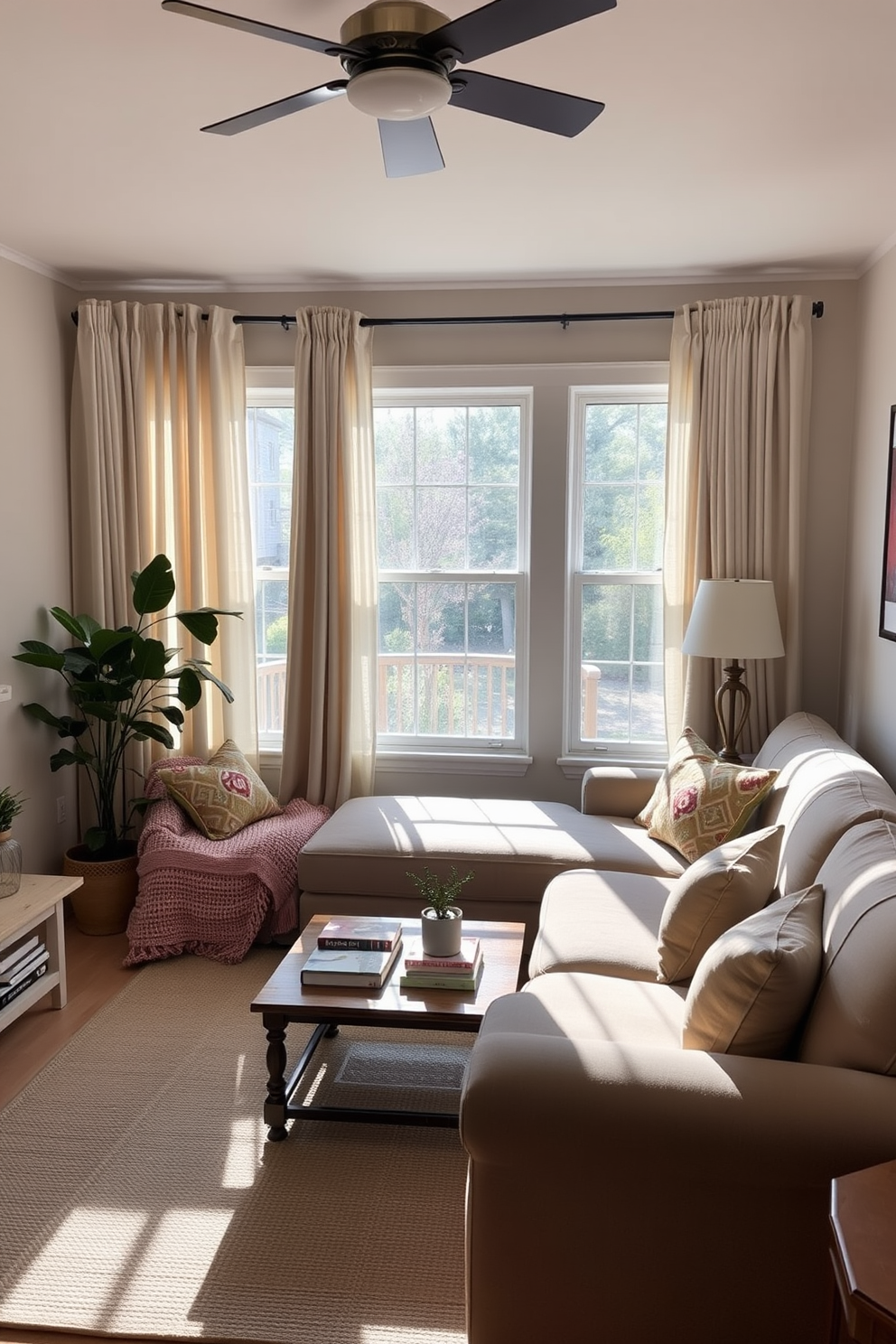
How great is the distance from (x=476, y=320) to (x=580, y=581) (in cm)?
124

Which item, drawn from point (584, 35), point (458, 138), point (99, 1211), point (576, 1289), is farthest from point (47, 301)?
point (576, 1289)

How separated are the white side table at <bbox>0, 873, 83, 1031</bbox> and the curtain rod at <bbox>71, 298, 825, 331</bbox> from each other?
2505mm

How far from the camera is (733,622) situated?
3.88m

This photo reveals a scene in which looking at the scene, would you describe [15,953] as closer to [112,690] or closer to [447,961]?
[112,690]

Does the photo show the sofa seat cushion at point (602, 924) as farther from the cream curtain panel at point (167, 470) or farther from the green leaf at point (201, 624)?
the cream curtain panel at point (167, 470)

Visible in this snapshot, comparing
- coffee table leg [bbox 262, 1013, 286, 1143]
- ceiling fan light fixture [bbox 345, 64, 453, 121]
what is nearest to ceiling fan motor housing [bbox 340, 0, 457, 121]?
ceiling fan light fixture [bbox 345, 64, 453, 121]

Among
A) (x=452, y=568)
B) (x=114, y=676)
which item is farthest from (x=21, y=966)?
(x=452, y=568)

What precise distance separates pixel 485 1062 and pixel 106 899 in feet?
9.06

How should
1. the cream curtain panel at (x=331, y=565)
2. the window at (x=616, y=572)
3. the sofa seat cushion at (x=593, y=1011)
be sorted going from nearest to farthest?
the sofa seat cushion at (x=593, y=1011), the cream curtain panel at (x=331, y=565), the window at (x=616, y=572)

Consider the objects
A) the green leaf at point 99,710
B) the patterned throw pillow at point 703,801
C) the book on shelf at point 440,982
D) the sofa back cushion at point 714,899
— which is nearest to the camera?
the sofa back cushion at point 714,899

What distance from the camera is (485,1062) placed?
188 cm

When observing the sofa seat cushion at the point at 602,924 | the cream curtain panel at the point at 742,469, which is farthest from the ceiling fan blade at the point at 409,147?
the cream curtain panel at the point at 742,469

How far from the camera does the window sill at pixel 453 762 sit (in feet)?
15.5

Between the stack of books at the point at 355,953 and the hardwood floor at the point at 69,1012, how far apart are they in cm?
101
